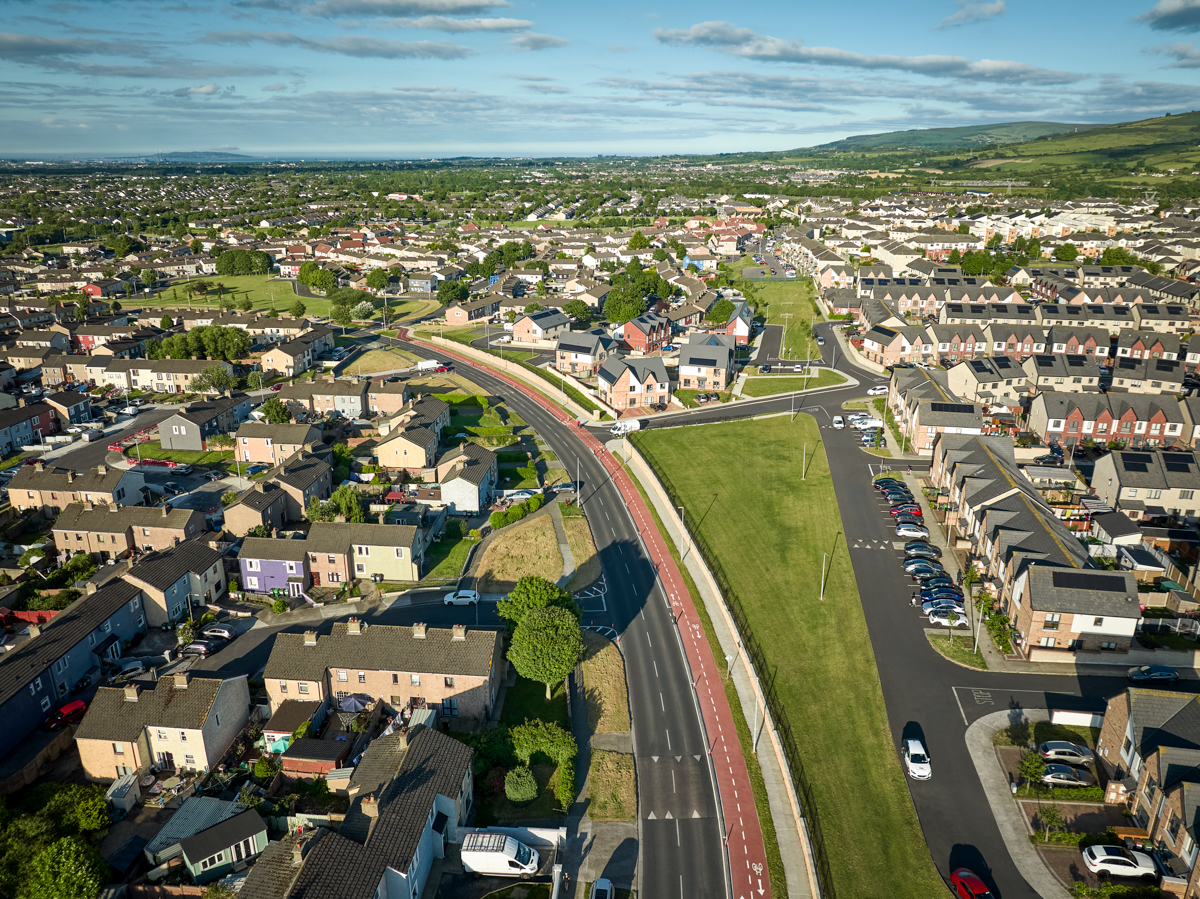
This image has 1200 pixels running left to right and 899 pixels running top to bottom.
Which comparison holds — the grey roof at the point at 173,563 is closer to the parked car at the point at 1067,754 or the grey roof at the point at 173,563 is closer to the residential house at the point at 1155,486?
the parked car at the point at 1067,754

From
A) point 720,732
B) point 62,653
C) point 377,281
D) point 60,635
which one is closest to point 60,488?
point 60,635

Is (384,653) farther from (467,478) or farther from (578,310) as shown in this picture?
(578,310)

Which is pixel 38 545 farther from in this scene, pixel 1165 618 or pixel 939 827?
pixel 1165 618

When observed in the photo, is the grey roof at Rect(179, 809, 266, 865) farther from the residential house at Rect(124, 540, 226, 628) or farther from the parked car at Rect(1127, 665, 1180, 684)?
the parked car at Rect(1127, 665, 1180, 684)

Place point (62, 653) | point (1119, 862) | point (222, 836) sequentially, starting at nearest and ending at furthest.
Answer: point (1119, 862)
point (222, 836)
point (62, 653)

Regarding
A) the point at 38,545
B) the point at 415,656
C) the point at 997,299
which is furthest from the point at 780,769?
the point at 997,299

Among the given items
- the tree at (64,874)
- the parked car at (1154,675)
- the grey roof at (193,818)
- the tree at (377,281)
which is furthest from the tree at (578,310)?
the tree at (64,874)

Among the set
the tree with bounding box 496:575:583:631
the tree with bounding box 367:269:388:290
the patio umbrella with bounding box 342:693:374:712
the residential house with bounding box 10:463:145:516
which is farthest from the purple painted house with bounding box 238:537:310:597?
the tree with bounding box 367:269:388:290
